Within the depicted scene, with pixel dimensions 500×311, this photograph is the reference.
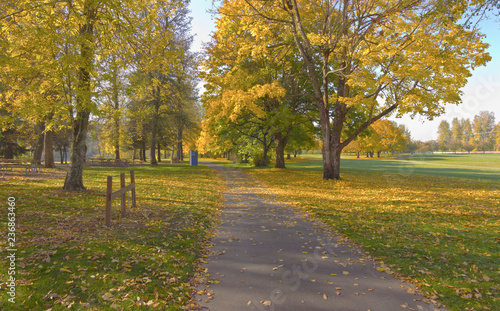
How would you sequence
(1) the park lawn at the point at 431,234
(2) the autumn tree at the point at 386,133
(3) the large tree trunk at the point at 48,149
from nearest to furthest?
(1) the park lawn at the point at 431,234, (3) the large tree trunk at the point at 48,149, (2) the autumn tree at the point at 386,133

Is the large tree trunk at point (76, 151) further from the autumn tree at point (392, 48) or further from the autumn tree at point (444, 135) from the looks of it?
the autumn tree at point (444, 135)

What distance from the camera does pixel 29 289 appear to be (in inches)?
138

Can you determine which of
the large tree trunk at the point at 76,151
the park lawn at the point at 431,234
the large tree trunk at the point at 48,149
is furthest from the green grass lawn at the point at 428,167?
the large tree trunk at the point at 48,149

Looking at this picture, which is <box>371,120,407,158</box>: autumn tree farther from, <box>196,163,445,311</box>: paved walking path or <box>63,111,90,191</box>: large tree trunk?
<box>196,163,445,311</box>: paved walking path

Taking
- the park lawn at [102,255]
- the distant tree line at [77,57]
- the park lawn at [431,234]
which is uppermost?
the distant tree line at [77,57]

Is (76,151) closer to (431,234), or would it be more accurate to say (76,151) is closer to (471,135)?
(431,234)

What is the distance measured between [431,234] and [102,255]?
6997 millimetres

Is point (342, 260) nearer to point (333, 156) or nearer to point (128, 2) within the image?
point (128, 2)

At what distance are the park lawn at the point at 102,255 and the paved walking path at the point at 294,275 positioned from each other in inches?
19.7

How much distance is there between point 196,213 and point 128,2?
7120 millimetres

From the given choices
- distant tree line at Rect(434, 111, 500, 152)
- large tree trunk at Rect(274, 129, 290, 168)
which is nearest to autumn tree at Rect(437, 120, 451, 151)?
distant tree line at Rect(434, 111, 500, 152)

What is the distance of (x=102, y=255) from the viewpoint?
469 centimetres

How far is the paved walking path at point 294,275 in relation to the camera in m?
3.48

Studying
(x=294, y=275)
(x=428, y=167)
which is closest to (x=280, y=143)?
(x=428, y=167)
